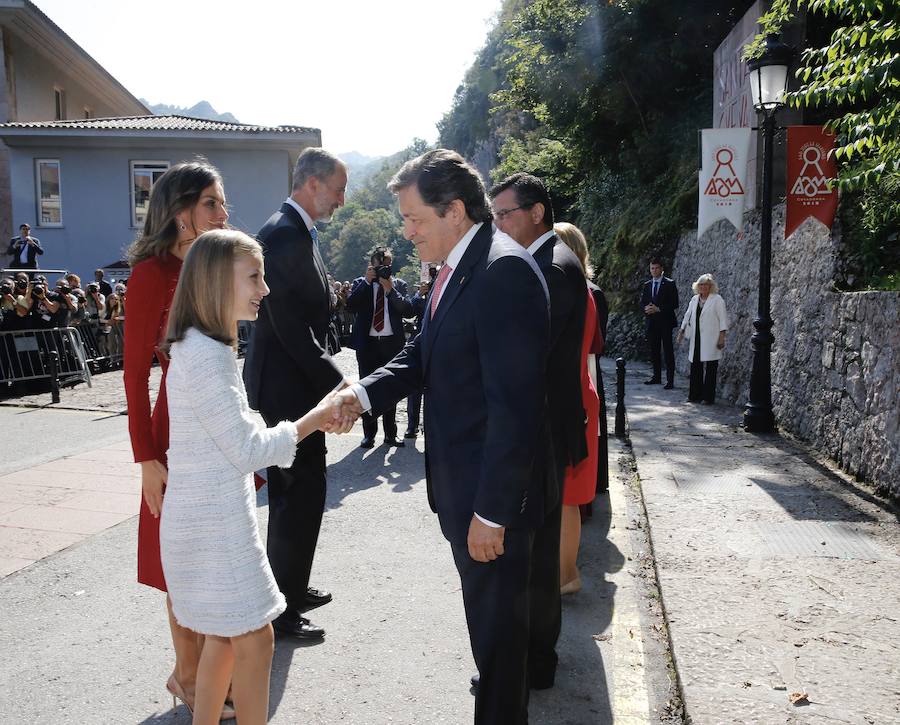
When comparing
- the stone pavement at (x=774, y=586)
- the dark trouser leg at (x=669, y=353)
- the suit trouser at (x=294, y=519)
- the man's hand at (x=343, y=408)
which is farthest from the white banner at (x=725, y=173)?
the man's hand at (x=343, y=408)

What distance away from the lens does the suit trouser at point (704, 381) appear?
457 inches

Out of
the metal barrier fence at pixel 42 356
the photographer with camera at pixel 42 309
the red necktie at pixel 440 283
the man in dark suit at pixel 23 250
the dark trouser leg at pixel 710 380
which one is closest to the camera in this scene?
the red necktie at pixel 440 283

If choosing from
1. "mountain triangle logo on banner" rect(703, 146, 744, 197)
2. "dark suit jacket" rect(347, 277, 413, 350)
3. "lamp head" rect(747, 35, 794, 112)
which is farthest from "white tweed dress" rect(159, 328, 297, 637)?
"mountain triangle logo on banner" rect(703, 146, 744, 197)

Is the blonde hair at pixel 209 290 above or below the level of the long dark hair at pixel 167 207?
below

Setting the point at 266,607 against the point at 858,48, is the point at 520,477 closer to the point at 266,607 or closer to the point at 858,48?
the point at 266,607

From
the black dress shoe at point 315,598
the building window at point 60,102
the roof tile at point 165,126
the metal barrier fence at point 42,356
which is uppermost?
the building window at point 60,102

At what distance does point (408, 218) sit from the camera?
267 cm

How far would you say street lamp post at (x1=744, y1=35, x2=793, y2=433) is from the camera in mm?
8898

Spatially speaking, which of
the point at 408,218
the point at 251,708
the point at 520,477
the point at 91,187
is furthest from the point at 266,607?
the point at 91,187

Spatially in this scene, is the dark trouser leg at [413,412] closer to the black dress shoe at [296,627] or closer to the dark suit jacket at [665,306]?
the black dress shoe at [296,627]

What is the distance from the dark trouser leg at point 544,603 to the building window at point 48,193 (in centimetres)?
2651

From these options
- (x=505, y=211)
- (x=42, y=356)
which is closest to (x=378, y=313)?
(x=505, y=211)

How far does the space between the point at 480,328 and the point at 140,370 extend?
136 centimetres

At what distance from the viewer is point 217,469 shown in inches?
98.6
